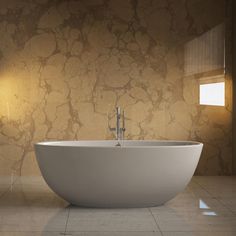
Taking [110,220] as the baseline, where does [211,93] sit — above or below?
above

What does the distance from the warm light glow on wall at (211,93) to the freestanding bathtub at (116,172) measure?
2.04 metres

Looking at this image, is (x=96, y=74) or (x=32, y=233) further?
(x=96, y=74)

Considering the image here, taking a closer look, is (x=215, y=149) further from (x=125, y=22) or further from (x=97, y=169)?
(x=97, y=169)

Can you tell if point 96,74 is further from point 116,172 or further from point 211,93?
point 116,172

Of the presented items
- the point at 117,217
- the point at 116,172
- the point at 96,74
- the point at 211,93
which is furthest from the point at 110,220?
the point at 211,93

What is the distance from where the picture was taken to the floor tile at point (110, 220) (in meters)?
3.14

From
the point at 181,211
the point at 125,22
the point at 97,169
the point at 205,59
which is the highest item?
the point at 125,22

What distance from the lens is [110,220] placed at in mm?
3338

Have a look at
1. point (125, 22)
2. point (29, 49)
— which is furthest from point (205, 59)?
point (29, 49)

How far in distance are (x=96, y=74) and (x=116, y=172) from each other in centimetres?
224

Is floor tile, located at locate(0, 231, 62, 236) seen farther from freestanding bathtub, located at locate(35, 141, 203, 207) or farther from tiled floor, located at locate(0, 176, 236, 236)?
freestanding bathtub, located at locate(35, 141, 203, 207)

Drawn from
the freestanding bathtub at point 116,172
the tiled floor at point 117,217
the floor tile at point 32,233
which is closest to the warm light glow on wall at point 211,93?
the tiled floor at point 117,217

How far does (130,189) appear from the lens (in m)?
3.61

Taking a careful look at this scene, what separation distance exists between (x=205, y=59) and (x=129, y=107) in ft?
3.14
